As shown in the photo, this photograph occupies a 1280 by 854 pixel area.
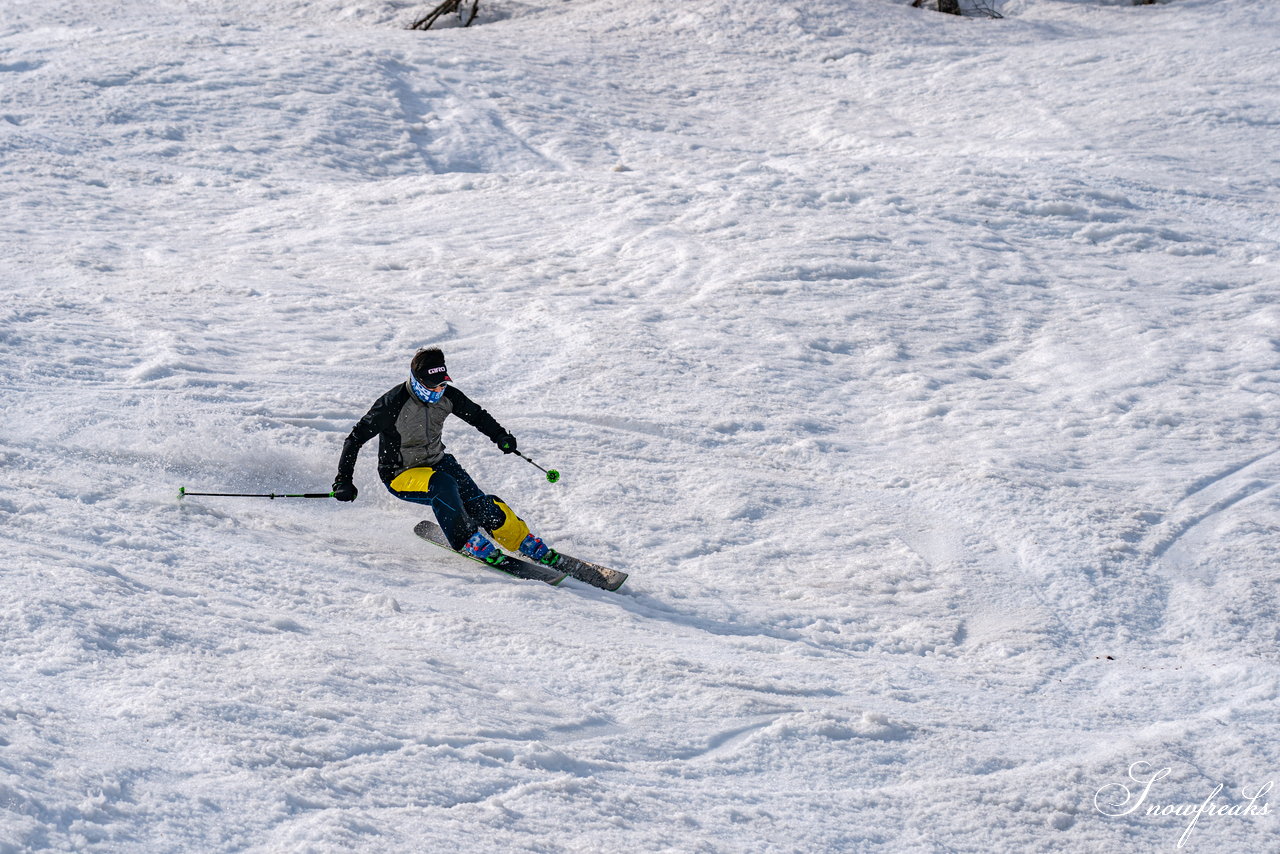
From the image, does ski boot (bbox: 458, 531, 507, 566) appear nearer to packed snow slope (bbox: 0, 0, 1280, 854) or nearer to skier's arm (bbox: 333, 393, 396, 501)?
packed snow slope (bbox: 0, 0, 1280, 854)

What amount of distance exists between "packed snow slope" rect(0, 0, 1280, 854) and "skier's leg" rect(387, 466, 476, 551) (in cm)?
30

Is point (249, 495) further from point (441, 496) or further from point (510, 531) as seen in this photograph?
point (510, 531)

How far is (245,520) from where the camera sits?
22.6 feet

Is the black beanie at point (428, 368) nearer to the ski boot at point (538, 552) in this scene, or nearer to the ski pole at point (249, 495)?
the ski pole at point (249, 495)

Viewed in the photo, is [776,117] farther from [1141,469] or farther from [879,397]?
[1141,469]

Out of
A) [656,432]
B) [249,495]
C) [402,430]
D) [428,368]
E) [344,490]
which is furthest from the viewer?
[656,432]

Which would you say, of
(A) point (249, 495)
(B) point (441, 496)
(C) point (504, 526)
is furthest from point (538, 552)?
(A) point (249, 495)

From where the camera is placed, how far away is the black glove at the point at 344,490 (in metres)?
6.58

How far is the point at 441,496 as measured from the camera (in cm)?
680

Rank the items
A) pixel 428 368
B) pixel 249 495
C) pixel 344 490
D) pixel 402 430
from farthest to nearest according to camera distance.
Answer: pixel 249 495 < pixel 402 430 < pixel 428 368 < pixel 344 490

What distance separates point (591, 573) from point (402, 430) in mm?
1504

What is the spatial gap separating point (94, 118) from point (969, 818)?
14242 mm

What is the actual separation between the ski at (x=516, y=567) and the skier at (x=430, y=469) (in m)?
0.05

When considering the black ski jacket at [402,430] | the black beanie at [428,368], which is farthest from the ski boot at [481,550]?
the black beanie at [428,368]
